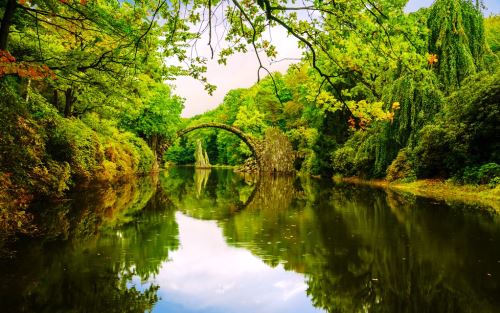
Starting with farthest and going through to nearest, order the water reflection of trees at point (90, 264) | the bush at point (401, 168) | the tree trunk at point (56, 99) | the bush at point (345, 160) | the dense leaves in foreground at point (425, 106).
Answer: the bush at point (345, 160) → the bush at point (401, 168) → the tree trunk at point (56, 99) → the dense leaves in foreground at point (425, 106) → the water reflection of trees at point (90, 264)

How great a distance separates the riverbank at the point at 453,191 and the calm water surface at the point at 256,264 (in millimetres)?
3613

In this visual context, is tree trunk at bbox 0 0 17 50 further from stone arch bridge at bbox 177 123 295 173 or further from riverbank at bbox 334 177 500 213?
stone arch bridge at bbox 177 123 295 173

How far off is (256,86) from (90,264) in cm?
340

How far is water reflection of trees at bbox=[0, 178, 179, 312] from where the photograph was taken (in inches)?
176

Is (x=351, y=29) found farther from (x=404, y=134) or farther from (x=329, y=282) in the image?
(x=404, y=134)

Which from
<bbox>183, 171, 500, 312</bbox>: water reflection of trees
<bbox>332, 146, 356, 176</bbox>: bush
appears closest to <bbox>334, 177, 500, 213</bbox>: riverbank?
<bbox>183, 171, 500, 312</bbox>: water reflection of trees

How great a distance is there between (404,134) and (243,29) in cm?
1785

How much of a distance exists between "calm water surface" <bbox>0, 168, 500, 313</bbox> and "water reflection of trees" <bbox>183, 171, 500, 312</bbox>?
0.02 metres

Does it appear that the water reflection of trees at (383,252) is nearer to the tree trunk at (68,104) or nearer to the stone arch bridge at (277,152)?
the tree trunk at (68,104)

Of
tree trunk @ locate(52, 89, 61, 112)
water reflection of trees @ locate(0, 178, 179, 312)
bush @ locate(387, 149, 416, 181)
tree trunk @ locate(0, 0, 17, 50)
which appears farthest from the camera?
bush @ locate(387, 149, 416, 181)

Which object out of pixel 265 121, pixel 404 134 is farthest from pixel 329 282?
pixel 265 121

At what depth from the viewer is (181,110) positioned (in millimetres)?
38062

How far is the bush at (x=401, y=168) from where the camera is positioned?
2064 centimetres

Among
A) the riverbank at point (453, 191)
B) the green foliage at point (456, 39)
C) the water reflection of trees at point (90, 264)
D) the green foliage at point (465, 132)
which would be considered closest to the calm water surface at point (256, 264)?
the water reflection of trees at point (90, 264)
